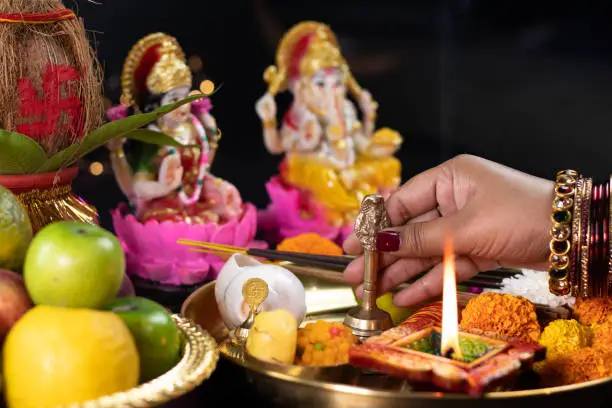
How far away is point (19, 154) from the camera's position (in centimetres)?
82

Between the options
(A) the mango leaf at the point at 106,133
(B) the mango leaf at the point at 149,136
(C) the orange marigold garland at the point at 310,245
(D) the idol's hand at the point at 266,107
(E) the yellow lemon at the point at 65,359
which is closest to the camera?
(E) the yellow lemon at the point at 65,359

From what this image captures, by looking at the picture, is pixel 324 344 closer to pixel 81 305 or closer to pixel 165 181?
pixel 81 305

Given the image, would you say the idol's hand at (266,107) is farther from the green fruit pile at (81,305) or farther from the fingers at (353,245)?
the green fruit pile at (81,305)

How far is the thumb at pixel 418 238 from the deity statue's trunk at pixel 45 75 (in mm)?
402

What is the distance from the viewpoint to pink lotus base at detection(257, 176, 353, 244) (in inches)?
63.1

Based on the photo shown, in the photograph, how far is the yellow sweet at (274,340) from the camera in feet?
2.26

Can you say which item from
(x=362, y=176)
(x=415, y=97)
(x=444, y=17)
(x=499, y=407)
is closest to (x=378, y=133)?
(x=362, y=176)

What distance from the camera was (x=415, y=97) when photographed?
2.06 m

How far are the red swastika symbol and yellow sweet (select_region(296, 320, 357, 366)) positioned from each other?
40 centimetres

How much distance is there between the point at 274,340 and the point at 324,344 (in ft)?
0.16

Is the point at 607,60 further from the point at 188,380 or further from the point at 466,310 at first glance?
the point at 188,380

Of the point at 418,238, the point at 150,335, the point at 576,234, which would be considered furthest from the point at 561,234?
the point at 150,335

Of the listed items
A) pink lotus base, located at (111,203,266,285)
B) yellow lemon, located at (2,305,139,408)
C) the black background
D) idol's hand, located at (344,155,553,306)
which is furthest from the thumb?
the black background

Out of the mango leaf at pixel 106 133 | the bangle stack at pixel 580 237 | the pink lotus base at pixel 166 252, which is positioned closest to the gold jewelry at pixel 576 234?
the bangle stack at pixel 580 237
